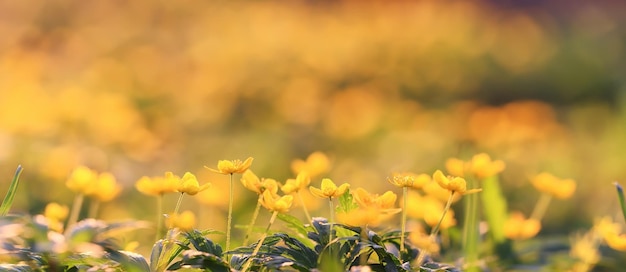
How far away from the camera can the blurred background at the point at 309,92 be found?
4227 mm

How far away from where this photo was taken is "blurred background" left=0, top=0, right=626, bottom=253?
4.23 m

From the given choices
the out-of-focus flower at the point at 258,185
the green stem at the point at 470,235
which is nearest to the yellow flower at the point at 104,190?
the out-of-focus flower at the point at 258,185

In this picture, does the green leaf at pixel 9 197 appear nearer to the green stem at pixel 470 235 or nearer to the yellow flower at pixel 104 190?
the yellow flower at pixel 104 190

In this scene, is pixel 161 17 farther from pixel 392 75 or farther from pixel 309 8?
pixel 392 75

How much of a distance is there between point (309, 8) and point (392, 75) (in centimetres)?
380

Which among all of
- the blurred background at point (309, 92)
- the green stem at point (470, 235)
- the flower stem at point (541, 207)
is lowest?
the green stem at point (470, 235)

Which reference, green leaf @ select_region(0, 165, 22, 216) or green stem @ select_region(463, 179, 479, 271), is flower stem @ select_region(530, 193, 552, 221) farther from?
green leaf @ select_region(0, 165, 22, 216)

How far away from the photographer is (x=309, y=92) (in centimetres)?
614

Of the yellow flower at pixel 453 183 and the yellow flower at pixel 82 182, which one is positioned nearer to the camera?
the yellow flower at pixel 453 183

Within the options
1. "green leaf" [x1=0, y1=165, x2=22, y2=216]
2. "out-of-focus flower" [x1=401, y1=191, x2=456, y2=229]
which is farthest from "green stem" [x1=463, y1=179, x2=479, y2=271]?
"green leaf" [x1=0, y1=165, x2=22, y2=216]

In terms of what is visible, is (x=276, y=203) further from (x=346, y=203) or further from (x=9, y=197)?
(x=9, y=197)

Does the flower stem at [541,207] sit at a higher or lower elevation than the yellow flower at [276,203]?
higher

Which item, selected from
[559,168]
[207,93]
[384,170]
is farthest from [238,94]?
[559,168]

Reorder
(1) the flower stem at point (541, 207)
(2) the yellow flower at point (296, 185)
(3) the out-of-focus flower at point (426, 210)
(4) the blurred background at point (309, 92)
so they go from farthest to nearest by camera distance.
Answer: (4) the blurred background at point (309, 92) → (1) the flower stem at point (541, 207) → (3) the out-of-focus flower at point (426, 210) → (2) the yellow flower at point (296, 185)
